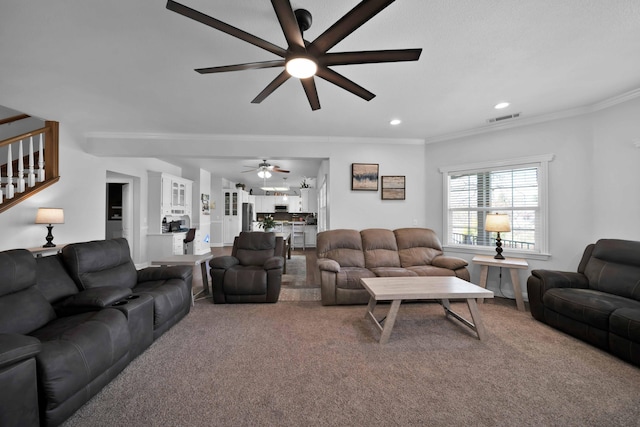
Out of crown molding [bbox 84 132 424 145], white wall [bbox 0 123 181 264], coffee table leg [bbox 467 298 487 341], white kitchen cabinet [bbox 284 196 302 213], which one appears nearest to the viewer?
coffee table leg [bbox 467 298 487 341]

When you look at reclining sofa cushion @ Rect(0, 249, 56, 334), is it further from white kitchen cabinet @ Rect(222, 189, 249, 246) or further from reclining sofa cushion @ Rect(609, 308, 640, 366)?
white kitchen cabinet @ Rect(222, 189, 249, 246)

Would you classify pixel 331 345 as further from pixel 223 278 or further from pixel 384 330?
pixel 223 278

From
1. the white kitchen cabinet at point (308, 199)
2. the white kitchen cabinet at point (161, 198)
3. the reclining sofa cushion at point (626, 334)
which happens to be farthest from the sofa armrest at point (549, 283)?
the white kitchen cabinet at point (308, 199)

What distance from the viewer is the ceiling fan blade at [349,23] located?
131 centimetres

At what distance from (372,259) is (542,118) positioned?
10.3ft

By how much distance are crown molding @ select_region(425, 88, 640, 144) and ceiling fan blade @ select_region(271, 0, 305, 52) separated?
375cm

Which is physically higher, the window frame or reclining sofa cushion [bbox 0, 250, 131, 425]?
the window frame

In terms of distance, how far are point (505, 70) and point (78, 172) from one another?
6181 millimetres

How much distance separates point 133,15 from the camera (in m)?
1.89

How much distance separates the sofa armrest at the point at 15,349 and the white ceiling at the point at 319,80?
209cm

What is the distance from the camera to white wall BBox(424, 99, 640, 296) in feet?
10.3

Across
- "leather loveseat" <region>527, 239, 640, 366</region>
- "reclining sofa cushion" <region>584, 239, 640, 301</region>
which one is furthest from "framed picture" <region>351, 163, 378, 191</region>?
"reclining sofa cushion" <region>584, 239, 640, 301</region>

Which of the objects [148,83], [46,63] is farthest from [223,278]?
[46,63]

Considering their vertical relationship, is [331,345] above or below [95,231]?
below
